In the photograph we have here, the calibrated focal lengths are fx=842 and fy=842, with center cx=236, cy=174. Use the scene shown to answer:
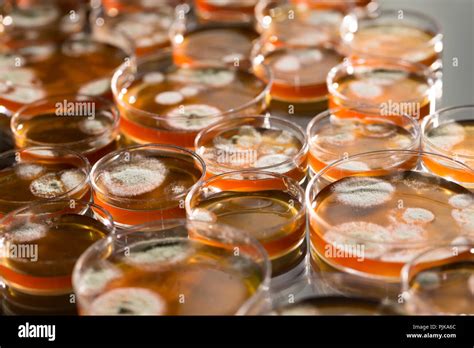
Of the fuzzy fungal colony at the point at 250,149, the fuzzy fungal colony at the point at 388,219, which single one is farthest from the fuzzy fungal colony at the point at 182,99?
the fuzzy fungal colony at the point at 388,219

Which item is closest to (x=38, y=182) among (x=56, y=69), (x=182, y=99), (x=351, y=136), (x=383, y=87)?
(x=182, y=99)

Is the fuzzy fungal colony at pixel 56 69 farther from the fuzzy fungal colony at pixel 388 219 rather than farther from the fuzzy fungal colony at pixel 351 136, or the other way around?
the fuzzy fungal colony at pixel 388 219

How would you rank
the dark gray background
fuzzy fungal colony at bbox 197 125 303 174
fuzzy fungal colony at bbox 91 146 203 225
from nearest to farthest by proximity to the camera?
fuzzy fungal colony at bbox 91 146 203 225, fuzzy fungal colony at bbox 197 125 303 174, the dark gray background

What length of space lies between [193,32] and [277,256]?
105 cm

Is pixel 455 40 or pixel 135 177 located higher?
pixel 455 40

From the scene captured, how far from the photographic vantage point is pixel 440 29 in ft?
7.65

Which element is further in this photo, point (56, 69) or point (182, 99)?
point (56, 69)

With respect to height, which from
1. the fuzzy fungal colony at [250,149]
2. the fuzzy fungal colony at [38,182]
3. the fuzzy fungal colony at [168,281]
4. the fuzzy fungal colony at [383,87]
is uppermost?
the fuzzy fungal colony at [383,87]

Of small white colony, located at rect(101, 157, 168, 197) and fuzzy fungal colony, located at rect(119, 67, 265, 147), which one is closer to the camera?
small white colony, located at rect(101, 157, 168, 197)

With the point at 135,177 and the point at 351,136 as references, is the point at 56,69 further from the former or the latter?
the point at 351,136

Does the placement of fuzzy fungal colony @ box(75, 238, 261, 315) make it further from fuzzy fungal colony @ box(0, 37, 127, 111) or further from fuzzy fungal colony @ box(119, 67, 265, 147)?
fuzzy fungal colony @ box(0, 37, 127, 111)

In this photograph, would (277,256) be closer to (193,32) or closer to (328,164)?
(328,164)

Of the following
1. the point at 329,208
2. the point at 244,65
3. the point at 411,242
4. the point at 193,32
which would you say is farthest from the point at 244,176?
the point at 193,32

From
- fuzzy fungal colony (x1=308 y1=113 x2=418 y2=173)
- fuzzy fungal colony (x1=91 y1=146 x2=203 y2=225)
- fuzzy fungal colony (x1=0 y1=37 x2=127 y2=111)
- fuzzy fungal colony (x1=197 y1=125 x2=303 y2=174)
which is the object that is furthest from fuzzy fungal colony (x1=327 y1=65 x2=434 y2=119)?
fuzzy fungal colony (x1=0 y1=37 x2=127 y2=111)
